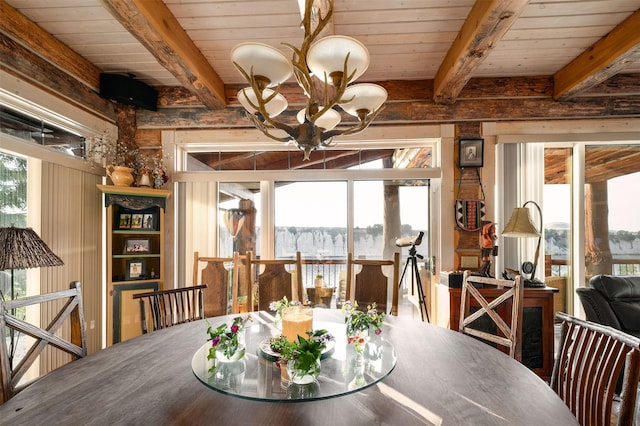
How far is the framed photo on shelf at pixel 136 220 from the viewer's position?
10.7ft

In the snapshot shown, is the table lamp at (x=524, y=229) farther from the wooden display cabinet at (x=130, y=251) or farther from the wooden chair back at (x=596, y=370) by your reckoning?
the wooden display cabinet at (x=130, y=251)

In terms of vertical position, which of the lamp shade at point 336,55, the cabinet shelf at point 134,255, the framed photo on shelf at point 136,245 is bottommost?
the cabinet shelf at point 134,255

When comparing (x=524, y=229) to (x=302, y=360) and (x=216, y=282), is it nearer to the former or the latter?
(x=302, y=360)

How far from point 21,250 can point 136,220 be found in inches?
55.3

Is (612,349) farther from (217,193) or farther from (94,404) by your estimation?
(217,193)

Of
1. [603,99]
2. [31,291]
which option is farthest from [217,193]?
[603,99]

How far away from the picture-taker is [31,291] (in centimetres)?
253

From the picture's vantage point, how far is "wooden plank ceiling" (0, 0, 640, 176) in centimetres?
219

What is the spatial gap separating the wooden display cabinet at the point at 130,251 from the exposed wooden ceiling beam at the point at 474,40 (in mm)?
2767

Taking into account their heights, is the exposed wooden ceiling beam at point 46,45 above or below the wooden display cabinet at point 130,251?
above

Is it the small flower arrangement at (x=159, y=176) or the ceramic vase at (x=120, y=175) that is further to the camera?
the small flower arrangement at (x=159, y=176)

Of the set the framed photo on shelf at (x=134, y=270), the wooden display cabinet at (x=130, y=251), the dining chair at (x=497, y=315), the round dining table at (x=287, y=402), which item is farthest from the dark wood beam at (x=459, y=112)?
the round dining table at (x=287, y=402)

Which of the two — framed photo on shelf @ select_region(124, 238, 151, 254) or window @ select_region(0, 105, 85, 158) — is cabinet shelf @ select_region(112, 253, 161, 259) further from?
window @ select_region(0, 105, 85, 158)

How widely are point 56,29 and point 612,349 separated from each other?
12.2 ft
